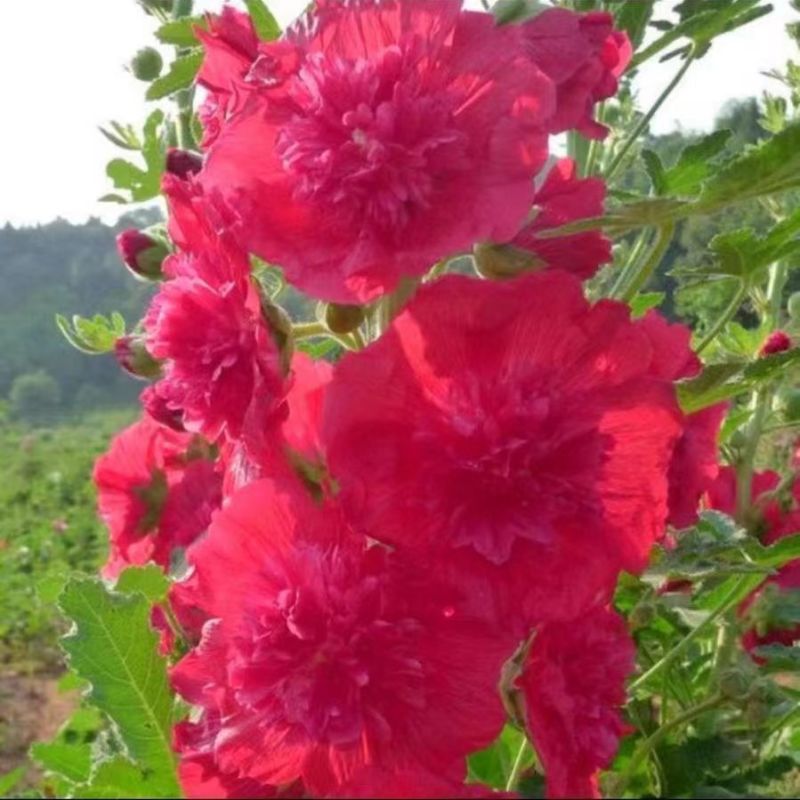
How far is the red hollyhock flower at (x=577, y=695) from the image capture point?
0.75 metres

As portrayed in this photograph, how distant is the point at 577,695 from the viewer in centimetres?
79

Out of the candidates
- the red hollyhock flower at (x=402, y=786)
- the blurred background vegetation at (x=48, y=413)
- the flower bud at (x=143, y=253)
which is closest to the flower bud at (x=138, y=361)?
the flower bud at (x=143, y=253)

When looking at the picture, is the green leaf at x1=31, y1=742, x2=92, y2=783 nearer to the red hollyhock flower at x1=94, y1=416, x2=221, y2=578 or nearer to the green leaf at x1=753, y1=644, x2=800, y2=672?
the red hollyhock flower at x1=94, y1=416, x2=221, y2=578

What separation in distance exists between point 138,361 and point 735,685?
1.73 ft

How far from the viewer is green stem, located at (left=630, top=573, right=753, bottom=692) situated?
1.01 meters

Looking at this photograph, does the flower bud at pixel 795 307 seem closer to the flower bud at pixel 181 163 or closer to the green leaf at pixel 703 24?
the green leaf at pixel 703 24

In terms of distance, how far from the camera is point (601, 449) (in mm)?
757

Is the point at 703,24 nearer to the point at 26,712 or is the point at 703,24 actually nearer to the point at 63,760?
the point at 63,760

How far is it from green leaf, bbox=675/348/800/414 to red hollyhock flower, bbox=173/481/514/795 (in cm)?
25

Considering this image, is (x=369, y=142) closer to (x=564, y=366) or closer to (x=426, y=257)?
(x=426, y=257)

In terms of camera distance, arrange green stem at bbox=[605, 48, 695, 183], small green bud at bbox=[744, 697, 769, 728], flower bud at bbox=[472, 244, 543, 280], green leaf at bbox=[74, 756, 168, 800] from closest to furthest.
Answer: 1. green leaf at bbox=[74, 756, 168, 800]
2. flower bud at bbox=[472, 244, 543, 280]
3. small green bud at bbox=[744, 697, 769, 728]
4. green stem at bbox=[605, 48, 695, 183]

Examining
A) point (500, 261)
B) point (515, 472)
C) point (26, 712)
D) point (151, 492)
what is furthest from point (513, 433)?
Answer: point (26, 712)

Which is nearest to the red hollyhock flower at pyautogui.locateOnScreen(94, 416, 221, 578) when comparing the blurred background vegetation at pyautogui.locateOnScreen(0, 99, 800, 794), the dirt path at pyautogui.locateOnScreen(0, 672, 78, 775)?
the dirt path at pyautogui.locateOnScreen(0, 672, 78, 775)

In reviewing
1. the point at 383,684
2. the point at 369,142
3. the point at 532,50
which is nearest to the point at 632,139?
the point at 532,50
